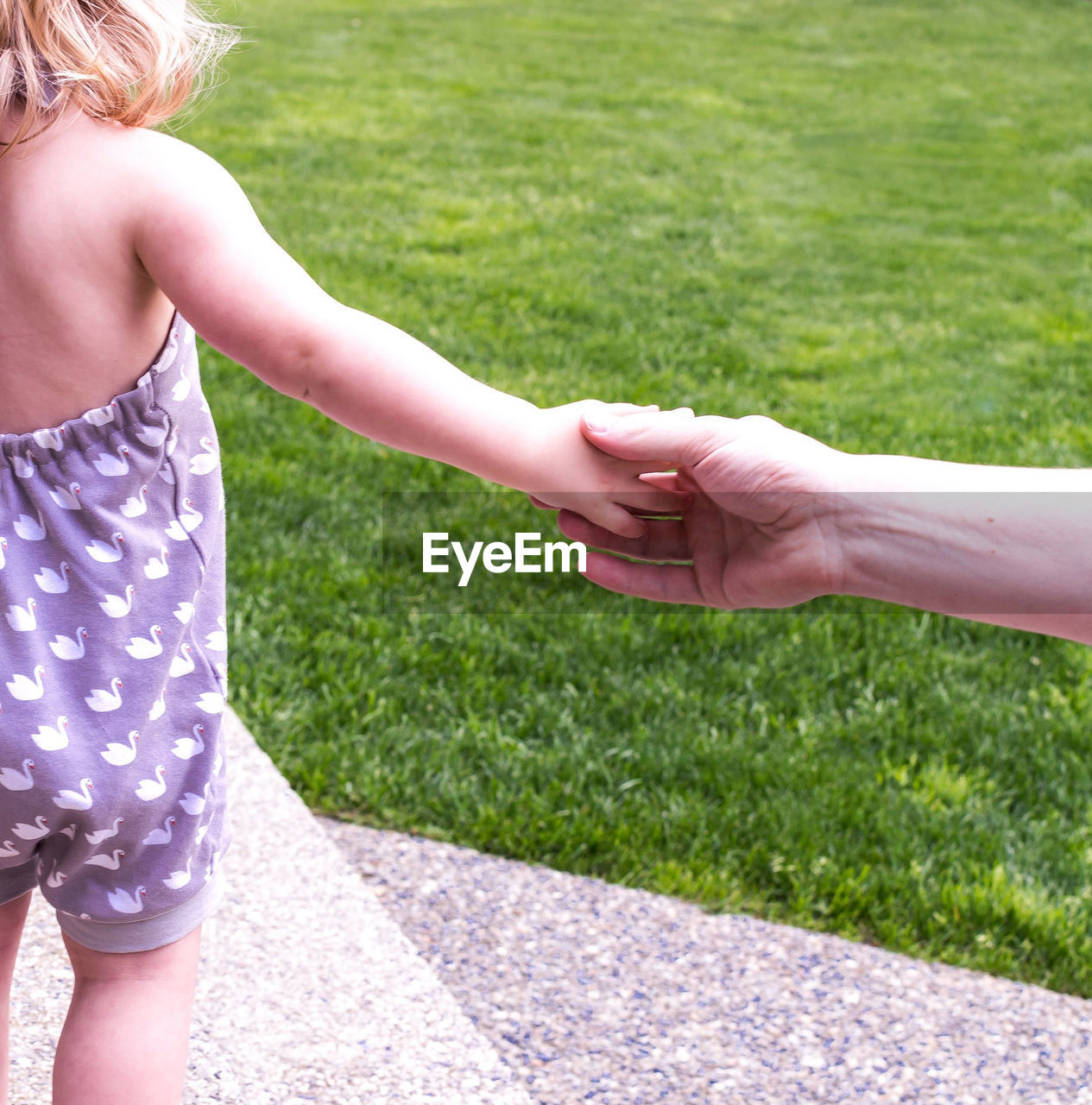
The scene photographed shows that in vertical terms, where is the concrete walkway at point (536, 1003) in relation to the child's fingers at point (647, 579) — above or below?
below

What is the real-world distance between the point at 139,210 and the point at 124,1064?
97 cm

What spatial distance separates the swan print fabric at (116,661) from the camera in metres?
1.40

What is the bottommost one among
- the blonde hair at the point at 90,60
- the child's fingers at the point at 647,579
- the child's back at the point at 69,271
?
the child's fingers at the point at 647,579

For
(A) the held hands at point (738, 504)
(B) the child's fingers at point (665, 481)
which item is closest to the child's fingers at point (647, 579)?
(A) the held hands at point (738, 504)

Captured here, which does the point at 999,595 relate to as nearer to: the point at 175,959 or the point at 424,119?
the point at 175,959

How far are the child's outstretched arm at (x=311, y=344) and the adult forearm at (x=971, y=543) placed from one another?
417 mm

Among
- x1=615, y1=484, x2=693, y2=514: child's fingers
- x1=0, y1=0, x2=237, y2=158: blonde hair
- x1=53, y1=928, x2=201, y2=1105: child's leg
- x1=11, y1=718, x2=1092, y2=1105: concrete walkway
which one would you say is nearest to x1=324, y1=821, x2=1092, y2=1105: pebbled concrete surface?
x1=11, y1=718, x2=1092, y2=1105: concrete walkway

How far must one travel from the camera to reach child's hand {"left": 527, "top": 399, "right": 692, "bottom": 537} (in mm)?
1576

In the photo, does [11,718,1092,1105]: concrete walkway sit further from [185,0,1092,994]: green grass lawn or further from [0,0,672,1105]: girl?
[0,0,672,1105]: girl

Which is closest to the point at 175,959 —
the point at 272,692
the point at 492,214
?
the point at 272,692

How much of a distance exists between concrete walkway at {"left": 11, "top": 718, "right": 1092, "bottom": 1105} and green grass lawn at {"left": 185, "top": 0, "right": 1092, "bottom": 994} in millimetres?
131
